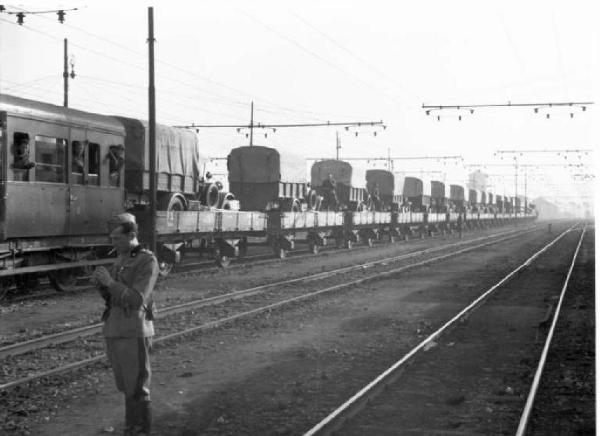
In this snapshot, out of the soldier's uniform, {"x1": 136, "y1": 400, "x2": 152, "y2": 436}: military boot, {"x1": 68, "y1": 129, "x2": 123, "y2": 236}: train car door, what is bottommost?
{"x1": 136, "y1": 400, "x2": 152, "y2": 436}: military boot

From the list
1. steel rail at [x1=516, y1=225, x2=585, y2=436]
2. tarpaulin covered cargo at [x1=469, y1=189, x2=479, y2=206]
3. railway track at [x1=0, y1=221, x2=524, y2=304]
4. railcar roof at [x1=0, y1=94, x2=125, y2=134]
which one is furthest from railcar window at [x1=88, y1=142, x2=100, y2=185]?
tarpaulin covered cargo at [x1=469, y1=189, x2=479, y2=206]

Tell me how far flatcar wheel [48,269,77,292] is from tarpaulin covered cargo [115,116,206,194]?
2825 millimetres

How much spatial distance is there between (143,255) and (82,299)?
348 inches

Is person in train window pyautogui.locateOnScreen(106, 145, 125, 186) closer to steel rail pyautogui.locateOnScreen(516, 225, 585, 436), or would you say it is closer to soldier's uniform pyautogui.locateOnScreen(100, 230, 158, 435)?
steel rail pyautogui.locateOnScreen(516, 225, 585, 436)

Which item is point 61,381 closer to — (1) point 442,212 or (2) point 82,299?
(2) point 82,299

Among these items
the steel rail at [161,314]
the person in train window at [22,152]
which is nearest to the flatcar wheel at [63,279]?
the person in train window at [22,152]

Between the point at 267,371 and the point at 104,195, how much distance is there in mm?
7451

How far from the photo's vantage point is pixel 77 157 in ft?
→ 44.0

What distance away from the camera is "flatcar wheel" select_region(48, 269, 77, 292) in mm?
13703

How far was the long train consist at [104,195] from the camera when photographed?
12.0m

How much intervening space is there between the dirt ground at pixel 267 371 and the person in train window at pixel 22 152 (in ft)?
14.5

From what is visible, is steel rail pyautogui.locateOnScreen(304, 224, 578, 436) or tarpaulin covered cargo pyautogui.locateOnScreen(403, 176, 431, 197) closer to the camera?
steel rail pyautogui.locateOnScreen(304, 224, 578, 436)

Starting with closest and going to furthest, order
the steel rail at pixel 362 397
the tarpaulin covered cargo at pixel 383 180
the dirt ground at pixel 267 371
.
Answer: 1. the steel rail at pixel 362 397
2. the dirt ground at pixel 267 371
3. the tarpaulin covered cargo at pixel 383 180

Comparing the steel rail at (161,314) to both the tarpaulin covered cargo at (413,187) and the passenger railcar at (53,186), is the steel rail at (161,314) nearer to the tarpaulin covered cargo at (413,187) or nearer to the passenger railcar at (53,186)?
the passenger railcar at (53,186)
